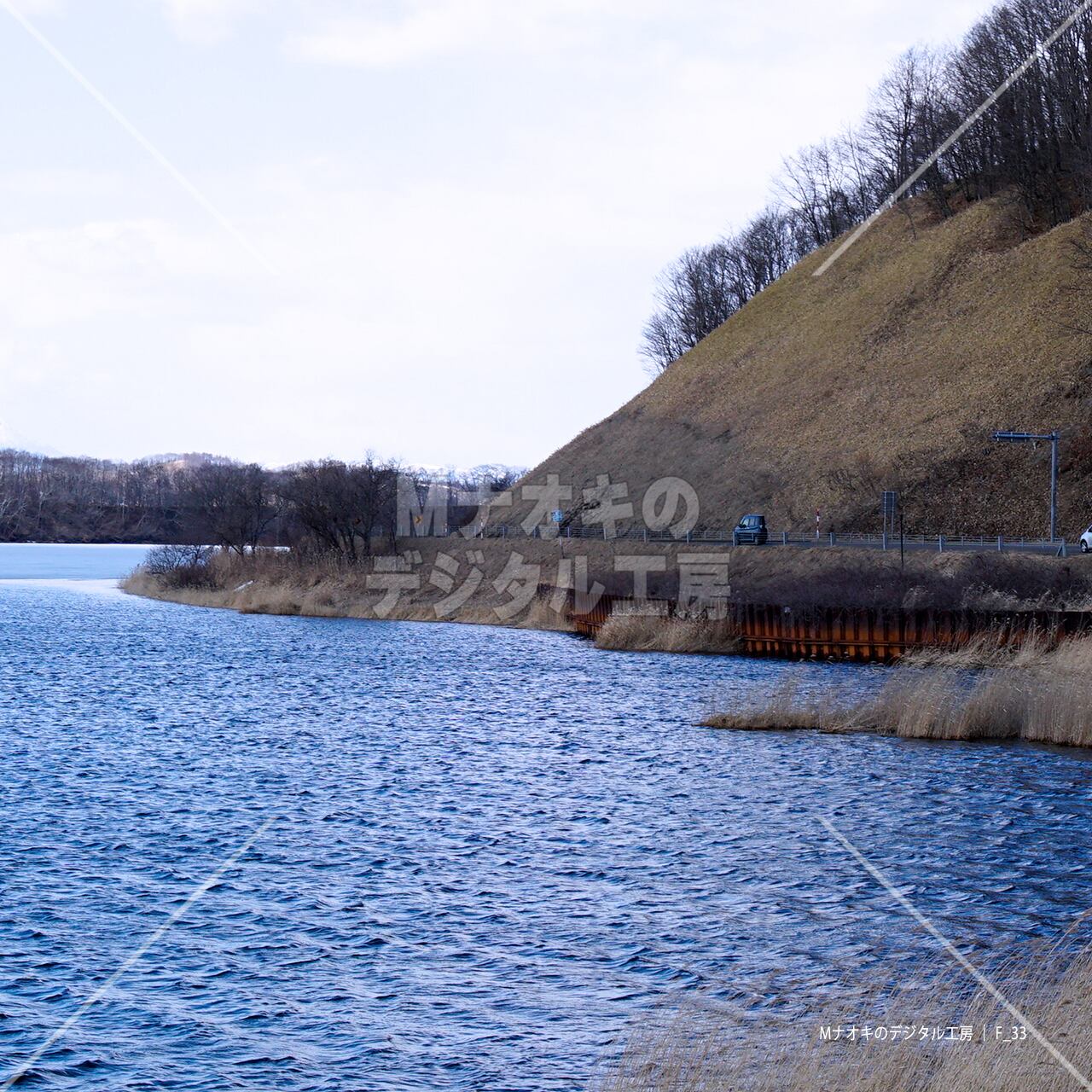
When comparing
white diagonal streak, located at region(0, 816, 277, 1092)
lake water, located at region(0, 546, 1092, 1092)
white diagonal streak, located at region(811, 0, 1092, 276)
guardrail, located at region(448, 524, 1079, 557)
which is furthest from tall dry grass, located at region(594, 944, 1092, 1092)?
white diagonal streak, located at region(811, 0, 1092, 276)

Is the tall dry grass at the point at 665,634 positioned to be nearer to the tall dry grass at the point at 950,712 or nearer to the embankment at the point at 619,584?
the embankment at the point at 619,584

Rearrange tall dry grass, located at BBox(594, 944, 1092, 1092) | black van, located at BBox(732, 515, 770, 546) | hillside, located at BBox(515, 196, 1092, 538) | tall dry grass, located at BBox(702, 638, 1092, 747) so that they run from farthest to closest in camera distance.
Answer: hillside, located at BBox(515, 196, 1092, 538) < black van, located at BBox(732, 515, 770, 546) < tall dry grass, located at BBox(702, 638, 1092, 747) < tall dry grass, located at BBox(594, 944, 1092, 1092)

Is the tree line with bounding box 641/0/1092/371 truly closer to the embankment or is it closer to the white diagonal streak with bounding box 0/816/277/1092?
the embankment

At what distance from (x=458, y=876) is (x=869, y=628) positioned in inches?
1155

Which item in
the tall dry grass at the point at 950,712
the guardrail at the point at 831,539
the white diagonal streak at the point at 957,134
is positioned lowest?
the tall dry grass at the point at 950,712

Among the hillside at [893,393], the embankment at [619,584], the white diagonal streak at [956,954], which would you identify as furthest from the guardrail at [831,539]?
the white diagonal streak at [956,954]

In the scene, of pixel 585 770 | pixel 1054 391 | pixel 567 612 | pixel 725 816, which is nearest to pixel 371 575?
pixel 567 612

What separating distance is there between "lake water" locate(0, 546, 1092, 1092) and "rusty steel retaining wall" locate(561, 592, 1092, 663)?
981 centimetres

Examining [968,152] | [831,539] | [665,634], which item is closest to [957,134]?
[968,152]

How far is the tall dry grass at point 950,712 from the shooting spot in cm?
2655

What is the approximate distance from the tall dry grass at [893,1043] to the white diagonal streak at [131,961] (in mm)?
4887

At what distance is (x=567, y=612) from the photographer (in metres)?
61.9

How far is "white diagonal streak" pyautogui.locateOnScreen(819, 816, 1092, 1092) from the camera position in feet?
30.8

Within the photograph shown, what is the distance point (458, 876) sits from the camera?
17.0 metres
